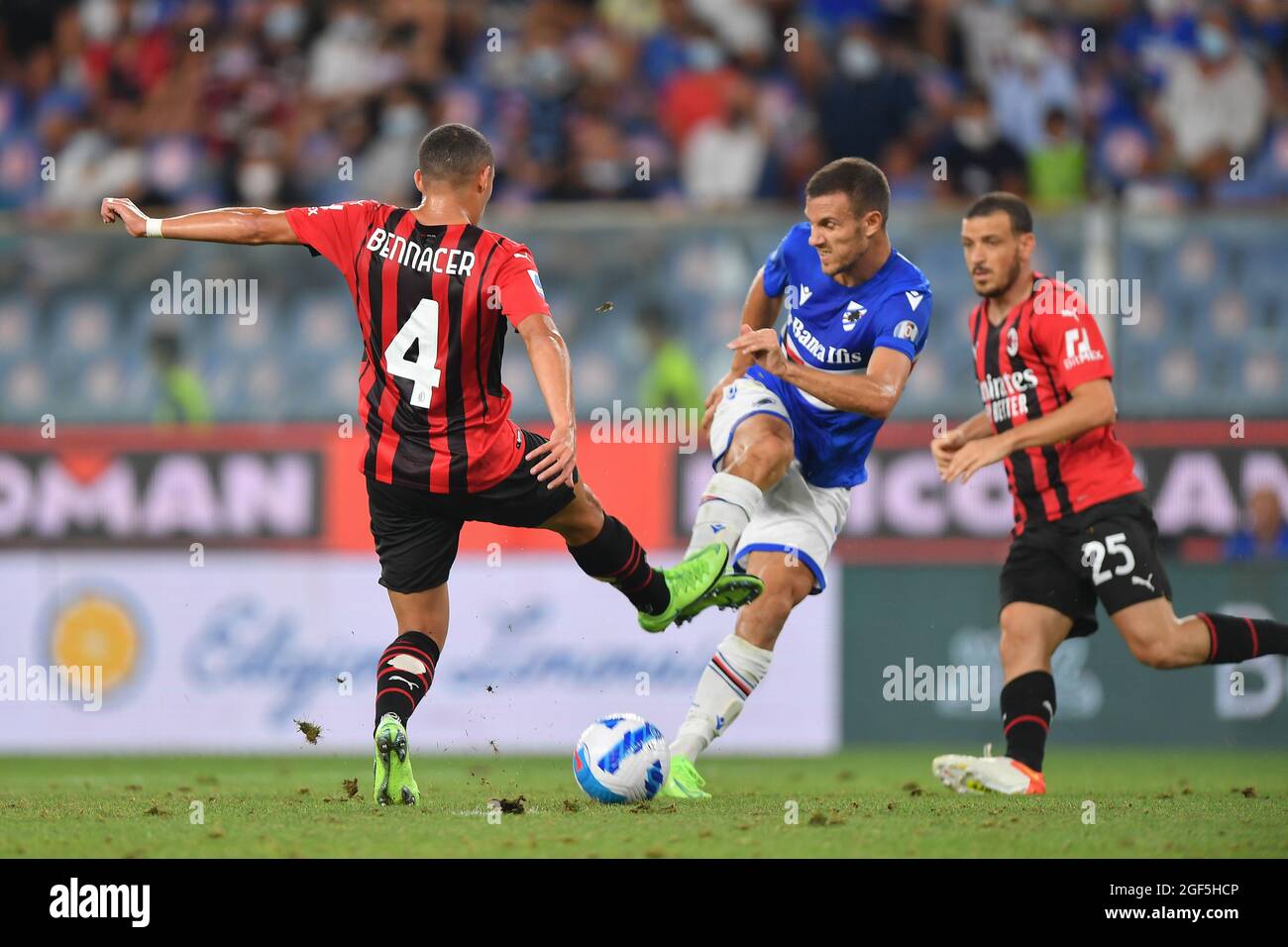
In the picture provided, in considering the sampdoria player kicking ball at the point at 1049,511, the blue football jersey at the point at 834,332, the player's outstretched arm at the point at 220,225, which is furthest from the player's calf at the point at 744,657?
the player's outstretched arm at the point at 220,225

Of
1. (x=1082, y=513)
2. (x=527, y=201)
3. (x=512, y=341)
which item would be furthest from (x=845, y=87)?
(x=1082, y=513)

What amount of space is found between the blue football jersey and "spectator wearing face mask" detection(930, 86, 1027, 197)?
5144 mm

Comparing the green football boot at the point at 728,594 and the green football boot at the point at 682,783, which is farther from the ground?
the green football boot at the point at 728,594

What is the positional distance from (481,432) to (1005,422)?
84.3 inches

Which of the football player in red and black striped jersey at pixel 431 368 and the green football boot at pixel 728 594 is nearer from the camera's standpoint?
the football player in red and black striped jersey at pixel 431 368

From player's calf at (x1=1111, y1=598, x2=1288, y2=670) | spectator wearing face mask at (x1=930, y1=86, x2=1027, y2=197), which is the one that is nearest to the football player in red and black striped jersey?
player's calf at (x1=1111, y1=598, x2=1288, y2=670)

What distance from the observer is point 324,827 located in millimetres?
5395

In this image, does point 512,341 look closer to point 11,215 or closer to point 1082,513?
point 11,215

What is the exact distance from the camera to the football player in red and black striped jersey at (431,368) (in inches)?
235

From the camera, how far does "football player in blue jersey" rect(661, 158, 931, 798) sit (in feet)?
22.4

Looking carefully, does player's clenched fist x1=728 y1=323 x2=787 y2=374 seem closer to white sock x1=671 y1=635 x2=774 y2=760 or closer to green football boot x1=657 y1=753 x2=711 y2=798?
white sock x1=671 y1=635 x2=774 y2=760

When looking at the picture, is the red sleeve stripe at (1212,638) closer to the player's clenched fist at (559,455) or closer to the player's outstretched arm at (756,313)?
the player's outstretched arm at (756,313)

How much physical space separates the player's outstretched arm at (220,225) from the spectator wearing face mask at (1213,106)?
26.7 ft

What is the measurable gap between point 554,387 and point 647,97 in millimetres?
8014
